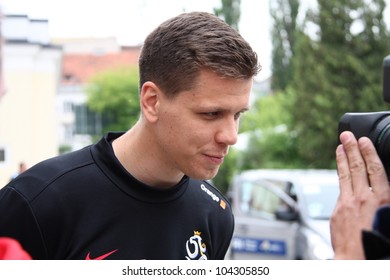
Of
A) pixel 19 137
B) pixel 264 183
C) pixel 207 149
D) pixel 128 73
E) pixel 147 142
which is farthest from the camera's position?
pixel 128 73

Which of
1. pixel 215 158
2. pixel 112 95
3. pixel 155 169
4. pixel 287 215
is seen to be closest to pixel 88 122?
pixel 112 95

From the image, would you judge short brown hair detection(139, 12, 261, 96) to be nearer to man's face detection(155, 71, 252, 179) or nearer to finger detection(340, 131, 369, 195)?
man's face detection(155, 71, 252, 179)

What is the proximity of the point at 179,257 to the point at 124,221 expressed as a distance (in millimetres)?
217

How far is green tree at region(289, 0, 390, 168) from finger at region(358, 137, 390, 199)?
23178mm

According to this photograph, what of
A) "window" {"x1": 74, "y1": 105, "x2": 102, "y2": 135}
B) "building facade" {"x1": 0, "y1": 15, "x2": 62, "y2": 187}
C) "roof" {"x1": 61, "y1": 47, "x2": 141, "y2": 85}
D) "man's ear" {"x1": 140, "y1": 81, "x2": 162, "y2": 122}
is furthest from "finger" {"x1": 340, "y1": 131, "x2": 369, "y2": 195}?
"roof" {"x1": 61, "y1": 47, "x2": 141, "y2": 85}

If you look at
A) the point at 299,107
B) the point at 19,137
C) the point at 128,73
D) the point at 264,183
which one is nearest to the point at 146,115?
the point at 264,183

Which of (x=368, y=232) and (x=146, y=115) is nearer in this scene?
(x=368, y=232)

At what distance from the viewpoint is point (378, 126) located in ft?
5.98

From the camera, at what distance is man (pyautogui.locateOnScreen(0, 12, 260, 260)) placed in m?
2.33

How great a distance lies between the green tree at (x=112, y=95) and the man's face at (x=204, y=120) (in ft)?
113

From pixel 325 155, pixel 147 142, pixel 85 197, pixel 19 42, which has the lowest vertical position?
pixel 325 155

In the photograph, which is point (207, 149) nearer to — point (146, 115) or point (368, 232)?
point (146, 115)

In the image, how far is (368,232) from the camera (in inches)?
56.4

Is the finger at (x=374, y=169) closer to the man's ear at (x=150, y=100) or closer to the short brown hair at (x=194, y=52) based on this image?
the short brown hair at (x=194, y=52)
